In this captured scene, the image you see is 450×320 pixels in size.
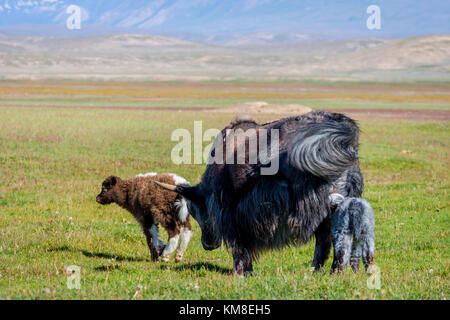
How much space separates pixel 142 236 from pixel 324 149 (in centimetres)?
508

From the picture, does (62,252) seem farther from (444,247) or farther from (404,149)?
(404,149)

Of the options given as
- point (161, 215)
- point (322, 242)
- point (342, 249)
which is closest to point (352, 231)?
point (342, 249)

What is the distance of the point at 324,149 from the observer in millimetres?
7016

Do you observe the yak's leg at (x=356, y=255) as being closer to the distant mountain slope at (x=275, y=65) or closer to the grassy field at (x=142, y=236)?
the grassy field at (x=142, y=236)

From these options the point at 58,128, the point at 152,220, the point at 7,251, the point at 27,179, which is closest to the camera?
the point at 7,251

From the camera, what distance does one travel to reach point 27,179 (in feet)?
56.3

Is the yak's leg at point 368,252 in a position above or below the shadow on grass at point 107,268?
above

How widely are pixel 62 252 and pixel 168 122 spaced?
26455 millimetres

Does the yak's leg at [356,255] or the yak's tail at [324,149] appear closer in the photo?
the yak's tail at [324,149]

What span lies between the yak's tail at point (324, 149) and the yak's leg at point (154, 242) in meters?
3.67

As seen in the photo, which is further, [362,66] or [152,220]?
[362,66]

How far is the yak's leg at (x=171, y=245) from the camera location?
9.76 m

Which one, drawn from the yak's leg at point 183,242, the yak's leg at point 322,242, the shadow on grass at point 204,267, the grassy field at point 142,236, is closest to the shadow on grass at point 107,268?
the grassy field at point 142,236
